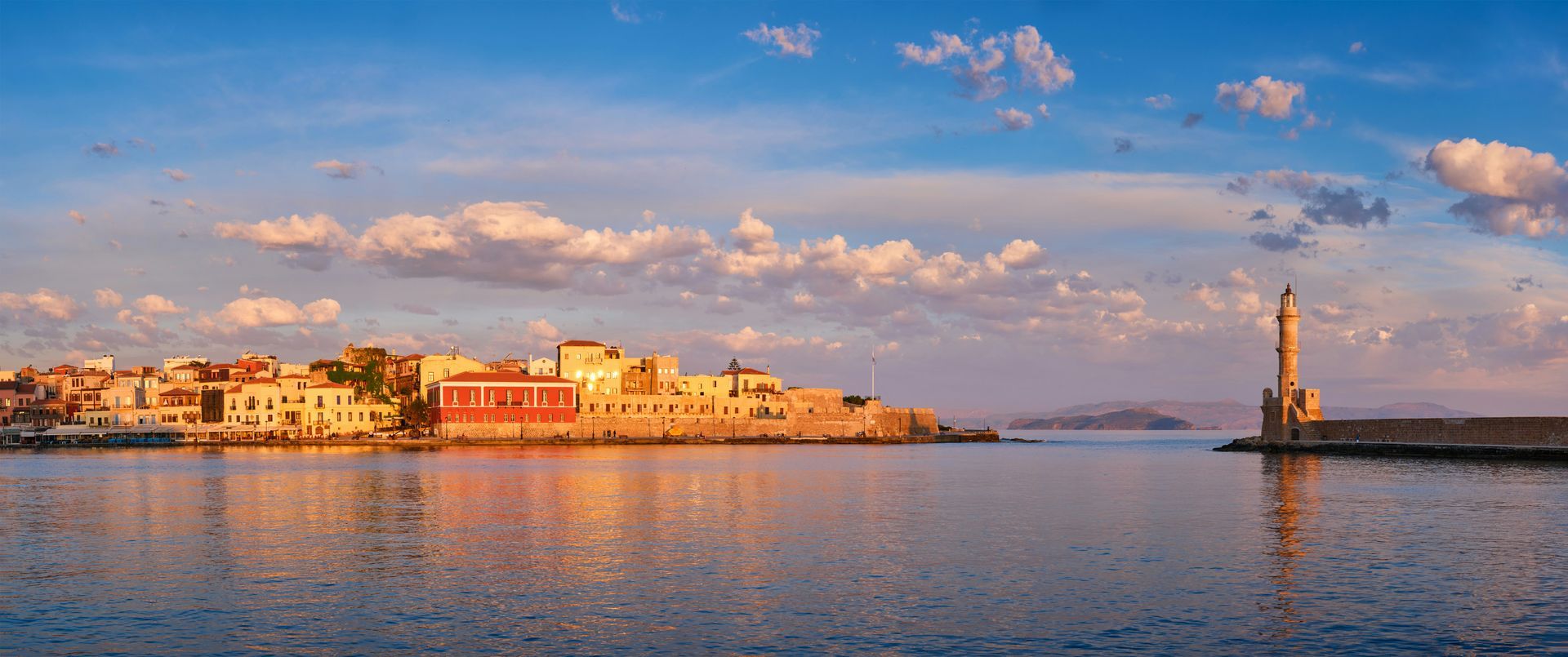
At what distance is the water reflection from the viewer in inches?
768

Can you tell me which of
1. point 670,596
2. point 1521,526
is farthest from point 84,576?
point 1521,526

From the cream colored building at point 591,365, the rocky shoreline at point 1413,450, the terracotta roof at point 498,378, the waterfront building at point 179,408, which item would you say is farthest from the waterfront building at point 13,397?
the rocky shoreline at point 1413,450

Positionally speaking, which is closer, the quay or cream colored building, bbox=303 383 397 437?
the quay

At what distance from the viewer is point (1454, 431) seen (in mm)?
75000

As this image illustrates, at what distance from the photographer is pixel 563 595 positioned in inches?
830

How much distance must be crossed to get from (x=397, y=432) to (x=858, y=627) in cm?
11110

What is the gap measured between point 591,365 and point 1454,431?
272 feet

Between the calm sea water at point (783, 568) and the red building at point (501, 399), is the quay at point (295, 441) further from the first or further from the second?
the calm sea water at point (783, 568)

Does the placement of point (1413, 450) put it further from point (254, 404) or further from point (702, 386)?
point (254, 404)

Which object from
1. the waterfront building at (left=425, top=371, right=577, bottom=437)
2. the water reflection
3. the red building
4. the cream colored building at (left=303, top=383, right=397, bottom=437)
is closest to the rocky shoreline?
the water reflection

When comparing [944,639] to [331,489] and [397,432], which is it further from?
[397,432]

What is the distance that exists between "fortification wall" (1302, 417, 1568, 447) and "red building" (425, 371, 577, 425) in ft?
218

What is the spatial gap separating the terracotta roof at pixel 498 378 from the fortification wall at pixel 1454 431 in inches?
2682

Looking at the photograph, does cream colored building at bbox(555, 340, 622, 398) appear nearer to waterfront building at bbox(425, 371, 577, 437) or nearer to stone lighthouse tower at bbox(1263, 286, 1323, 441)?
waterfront building at bbox(425, 371, 577, 437)
